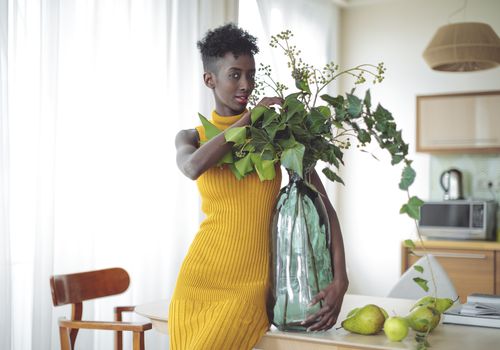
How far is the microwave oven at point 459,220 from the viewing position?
4.38 m

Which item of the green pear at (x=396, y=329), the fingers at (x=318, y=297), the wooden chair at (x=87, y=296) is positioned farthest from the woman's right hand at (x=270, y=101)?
the wooden chair at (x=87, y=296)

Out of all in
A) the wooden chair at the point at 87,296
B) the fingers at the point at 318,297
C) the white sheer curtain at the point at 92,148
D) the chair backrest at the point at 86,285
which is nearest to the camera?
the fingers at the point at 318,297

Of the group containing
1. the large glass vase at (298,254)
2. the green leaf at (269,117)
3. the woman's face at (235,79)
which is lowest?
the large glass vase at (298,254)

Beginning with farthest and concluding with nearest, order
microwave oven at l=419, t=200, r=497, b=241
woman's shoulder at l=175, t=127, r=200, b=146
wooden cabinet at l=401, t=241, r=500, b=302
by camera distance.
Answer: microwave oven at l=419, t=200, r=497, b=241
wooden cabinet at l=401, t=241, r=500, b=302
woman's shoulder at l=175, t=127, r=200, b=146

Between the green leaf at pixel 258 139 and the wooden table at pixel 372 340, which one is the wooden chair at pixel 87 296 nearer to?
the wooden table at pixel 372 340

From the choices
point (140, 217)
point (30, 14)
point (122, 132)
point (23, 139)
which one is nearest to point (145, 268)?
point (140, 217)

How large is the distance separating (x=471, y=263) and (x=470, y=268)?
34mm

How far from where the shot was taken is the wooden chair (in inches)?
75.7

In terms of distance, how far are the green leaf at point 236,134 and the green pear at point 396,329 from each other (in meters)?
0.48

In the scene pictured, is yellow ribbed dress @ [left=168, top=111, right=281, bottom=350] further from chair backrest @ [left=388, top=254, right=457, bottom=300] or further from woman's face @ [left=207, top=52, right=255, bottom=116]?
chair backrest @ [left=388, top=254, right=457, bottom=300]

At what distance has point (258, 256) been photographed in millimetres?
1400

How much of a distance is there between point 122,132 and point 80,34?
1.59 feet

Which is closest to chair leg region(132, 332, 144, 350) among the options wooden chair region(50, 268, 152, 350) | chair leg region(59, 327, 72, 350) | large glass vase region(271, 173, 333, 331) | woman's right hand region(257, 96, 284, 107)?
wooden chair region(50, 268, 152, 350)

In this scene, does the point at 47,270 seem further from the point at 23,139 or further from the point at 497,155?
the point at 497,155
